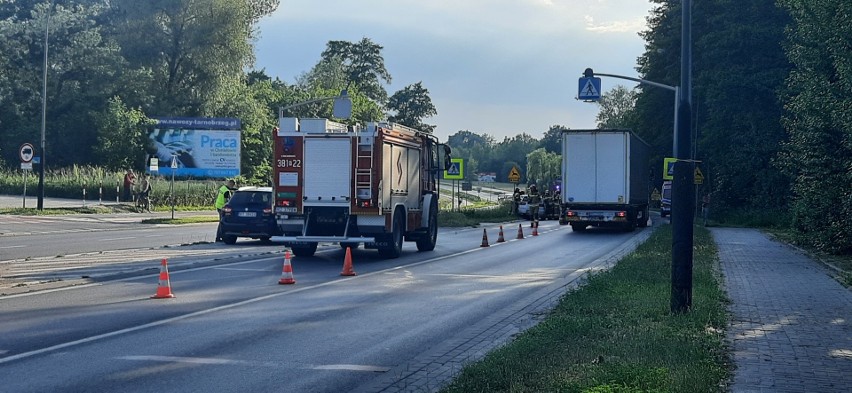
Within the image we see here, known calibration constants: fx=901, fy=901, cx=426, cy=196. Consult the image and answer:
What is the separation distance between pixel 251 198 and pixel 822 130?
582 inches

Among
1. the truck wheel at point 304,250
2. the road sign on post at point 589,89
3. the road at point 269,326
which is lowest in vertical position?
the road at point 269,326

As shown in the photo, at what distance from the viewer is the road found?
778cm

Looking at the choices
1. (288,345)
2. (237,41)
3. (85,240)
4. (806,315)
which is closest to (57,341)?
(288,345)

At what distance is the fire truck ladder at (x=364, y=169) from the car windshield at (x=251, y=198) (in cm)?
534

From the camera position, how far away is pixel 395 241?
2066cm

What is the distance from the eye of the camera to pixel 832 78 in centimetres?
2234

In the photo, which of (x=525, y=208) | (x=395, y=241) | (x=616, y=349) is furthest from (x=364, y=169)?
(x=525, y=208)

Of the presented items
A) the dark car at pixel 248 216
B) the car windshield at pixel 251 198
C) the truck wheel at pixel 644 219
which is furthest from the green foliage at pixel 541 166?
the dark car at pixel 248 216

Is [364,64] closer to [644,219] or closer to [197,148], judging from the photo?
[197,148]

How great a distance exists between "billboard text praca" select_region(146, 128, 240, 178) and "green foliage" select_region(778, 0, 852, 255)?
40.0 metres

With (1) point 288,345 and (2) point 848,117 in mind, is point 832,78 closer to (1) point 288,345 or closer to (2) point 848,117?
(2) point 848,117

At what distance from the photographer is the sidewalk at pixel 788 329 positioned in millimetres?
7523

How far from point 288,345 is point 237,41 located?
5796 centimetres

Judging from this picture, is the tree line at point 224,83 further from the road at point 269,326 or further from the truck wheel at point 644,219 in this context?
the road at point 269,326
